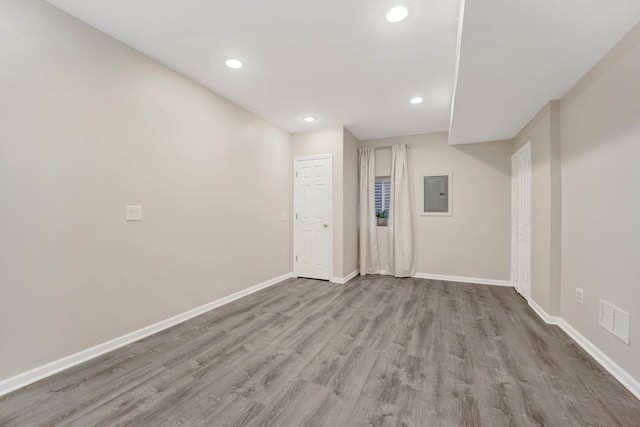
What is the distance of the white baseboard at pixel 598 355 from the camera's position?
174 centimetres

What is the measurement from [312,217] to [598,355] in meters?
3.65

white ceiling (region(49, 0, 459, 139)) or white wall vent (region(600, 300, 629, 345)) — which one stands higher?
white ceiling (region(49, 0, 459, 139))

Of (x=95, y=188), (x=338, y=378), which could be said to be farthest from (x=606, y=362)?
(x=95, y=188)

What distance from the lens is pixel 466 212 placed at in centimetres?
461

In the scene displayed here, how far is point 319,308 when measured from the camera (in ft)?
10.7

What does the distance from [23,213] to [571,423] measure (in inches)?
142

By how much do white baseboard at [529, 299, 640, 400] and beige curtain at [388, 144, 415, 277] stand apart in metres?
2.05

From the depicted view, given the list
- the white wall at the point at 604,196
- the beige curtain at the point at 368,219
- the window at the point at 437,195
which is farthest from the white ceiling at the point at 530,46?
the beige curtain at the point at 368,219

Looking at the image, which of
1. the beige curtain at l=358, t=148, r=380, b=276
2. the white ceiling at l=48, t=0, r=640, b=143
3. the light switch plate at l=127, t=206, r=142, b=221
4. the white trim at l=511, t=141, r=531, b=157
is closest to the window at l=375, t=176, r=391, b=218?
the beige curtain at l=358, t=148, r=380, b=276

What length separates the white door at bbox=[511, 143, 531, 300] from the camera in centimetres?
350

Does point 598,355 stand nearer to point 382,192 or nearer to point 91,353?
point 382,192

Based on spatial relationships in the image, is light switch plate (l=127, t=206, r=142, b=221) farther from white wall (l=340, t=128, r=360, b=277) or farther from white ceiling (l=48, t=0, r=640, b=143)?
white wall (l=340, t=128, r=360, b=277)

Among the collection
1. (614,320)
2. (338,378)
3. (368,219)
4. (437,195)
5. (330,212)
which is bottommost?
(338,378)

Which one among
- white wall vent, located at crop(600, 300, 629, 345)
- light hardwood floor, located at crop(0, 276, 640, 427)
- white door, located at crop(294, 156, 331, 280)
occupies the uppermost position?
white door, located at crop(294, 156, 331, 280)
